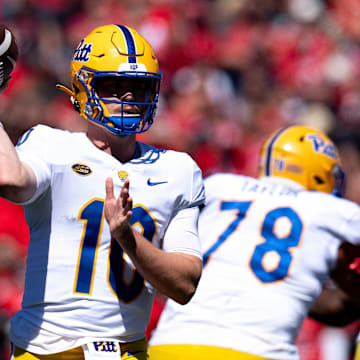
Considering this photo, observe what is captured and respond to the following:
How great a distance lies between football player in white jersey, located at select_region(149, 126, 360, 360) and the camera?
356 centimetres

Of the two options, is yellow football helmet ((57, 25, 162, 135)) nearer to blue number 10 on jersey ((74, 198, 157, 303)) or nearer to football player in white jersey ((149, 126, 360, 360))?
blue number 10 on jersey ((74, 198, 157, 303))

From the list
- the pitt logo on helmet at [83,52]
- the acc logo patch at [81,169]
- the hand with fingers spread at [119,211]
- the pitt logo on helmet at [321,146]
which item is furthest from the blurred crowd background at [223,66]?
the hand with fingers spread at [119,211]

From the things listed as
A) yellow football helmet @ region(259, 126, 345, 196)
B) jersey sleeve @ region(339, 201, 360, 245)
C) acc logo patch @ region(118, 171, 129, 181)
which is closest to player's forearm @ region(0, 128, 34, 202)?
acc logo patch @ region(118, 171, 129, 181)

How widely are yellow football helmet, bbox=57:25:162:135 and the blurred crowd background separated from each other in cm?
494

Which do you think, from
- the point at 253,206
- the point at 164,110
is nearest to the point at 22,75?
the point at 164,110

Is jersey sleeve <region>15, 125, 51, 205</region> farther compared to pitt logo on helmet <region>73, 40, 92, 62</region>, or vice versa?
pitt logo on helmet <region>73, 40, 92, 62</region>

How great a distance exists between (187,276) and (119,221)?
0.39 m

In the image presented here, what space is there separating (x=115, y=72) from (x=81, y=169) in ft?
1.27

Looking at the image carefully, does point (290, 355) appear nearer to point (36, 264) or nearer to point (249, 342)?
point (249, 342)

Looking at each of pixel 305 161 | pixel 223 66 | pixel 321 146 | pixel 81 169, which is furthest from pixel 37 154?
pixel 223 66

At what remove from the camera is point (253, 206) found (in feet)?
12.6

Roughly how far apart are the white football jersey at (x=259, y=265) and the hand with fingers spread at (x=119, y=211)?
132 centimetres

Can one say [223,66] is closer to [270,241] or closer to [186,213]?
[270,241]

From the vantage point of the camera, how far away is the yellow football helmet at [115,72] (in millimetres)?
2756
